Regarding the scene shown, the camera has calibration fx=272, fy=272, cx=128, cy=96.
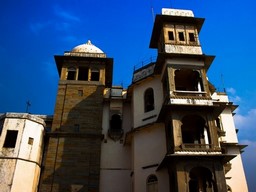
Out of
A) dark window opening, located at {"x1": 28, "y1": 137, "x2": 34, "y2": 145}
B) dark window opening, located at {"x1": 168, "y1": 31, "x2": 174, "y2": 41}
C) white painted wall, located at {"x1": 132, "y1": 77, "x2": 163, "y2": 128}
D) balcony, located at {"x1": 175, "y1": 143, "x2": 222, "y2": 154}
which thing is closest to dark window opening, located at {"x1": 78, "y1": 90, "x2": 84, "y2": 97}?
white painted wall, located at {"x1": 132, "y1": 77, "x2": 163, "y2": 128}

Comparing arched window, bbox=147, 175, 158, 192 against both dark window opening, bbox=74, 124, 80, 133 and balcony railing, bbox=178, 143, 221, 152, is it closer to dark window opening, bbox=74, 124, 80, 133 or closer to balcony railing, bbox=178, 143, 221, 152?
balcony railing, bbox=178, 143, 221, 152

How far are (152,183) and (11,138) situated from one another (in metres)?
14.5

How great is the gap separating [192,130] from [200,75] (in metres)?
4.76

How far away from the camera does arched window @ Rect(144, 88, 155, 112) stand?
25.7 metres

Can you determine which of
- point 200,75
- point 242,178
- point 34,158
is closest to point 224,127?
point 242,178

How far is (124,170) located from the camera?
26438 millimetres

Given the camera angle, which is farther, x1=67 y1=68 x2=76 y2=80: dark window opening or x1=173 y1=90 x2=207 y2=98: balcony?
x1=67 y1=68 x2=76 y2=80: dark window opening

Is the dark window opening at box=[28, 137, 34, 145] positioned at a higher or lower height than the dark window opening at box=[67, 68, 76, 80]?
lower

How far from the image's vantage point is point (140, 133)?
80.5ft

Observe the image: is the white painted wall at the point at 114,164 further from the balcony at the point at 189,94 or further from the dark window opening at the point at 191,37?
the dark window opening at the point at 191,37

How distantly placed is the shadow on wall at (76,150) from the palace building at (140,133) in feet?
0.30

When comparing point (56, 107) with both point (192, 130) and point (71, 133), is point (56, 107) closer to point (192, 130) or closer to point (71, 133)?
point (71, 133)

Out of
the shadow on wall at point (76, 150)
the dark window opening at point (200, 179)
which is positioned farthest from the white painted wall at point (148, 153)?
the shadow on wall at point (76, 150)

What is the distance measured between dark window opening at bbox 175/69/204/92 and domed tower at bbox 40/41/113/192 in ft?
29.4
